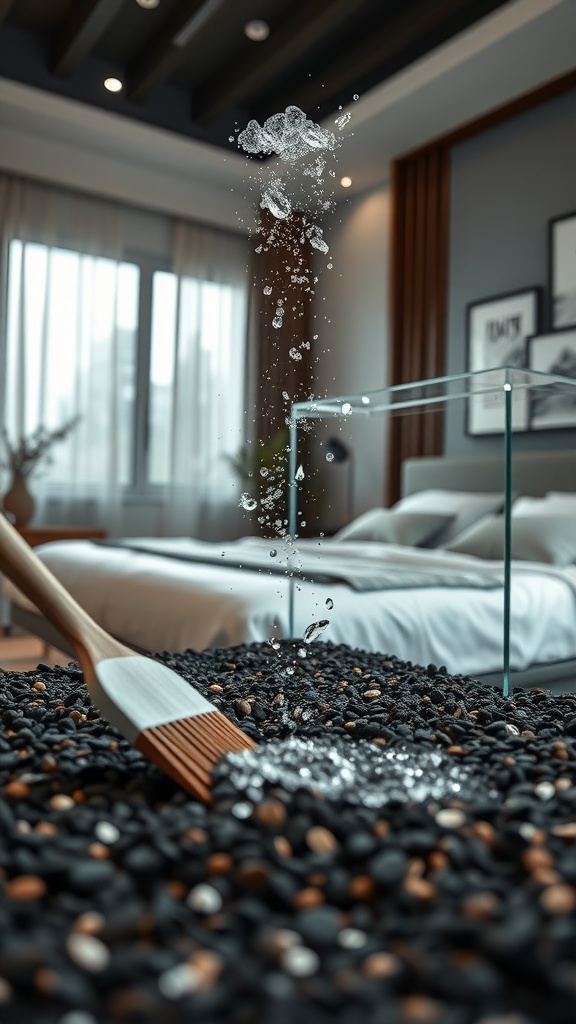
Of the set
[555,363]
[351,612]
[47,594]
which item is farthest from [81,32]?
[47,594]

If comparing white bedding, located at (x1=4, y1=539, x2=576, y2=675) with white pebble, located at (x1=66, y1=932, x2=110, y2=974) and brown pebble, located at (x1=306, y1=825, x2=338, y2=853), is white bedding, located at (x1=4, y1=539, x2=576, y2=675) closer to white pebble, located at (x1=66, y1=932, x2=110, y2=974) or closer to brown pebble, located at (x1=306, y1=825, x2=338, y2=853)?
brown pebble, located at (x1=306, y1=825, x2=338, y2=853)

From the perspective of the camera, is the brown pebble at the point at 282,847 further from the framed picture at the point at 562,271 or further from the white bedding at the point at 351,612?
the framed picture at the point at 562,271

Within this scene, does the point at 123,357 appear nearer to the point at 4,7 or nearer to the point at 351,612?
the point at 4,7

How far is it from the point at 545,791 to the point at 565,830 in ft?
0.35

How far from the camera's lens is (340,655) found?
65.8 inches

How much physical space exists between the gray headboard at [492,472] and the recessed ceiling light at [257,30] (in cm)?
258

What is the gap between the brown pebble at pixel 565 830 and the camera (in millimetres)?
730

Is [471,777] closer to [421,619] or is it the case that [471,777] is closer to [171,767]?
[171,767]

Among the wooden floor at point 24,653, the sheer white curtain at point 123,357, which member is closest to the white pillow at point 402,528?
the wooden floor at point 24,653

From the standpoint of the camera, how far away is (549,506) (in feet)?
11.3

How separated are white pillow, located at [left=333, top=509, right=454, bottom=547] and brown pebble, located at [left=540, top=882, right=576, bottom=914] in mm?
3198

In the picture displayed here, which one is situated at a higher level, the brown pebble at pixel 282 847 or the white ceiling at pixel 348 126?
the white ceiling at pixel 348 126

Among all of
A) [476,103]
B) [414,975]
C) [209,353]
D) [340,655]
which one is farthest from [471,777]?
[209,353]

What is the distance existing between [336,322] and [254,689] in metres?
4.36
